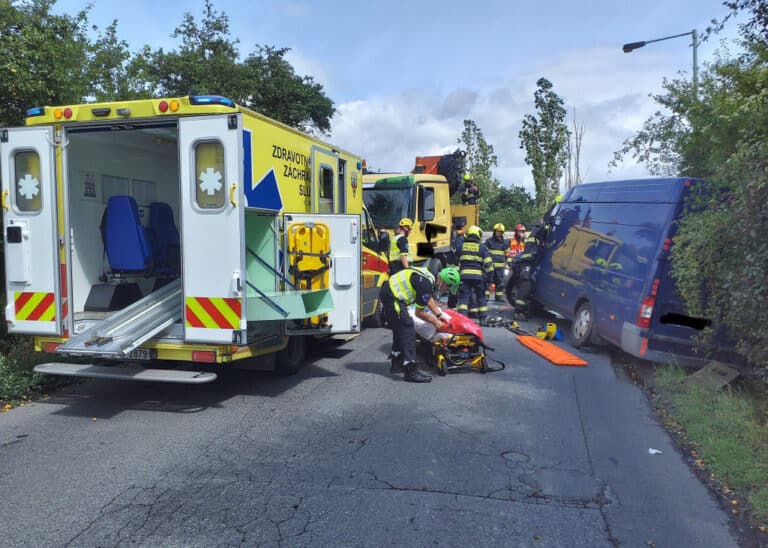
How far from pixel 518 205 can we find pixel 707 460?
32293 mm

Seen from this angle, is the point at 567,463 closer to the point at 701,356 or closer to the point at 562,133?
the point at 701,356

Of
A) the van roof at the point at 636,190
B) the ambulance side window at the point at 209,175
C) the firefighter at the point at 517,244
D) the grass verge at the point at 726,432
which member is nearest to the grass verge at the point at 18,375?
the ambulance side window at the point at 209,175

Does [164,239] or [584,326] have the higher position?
[164,239]

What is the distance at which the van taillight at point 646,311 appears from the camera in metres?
7.37

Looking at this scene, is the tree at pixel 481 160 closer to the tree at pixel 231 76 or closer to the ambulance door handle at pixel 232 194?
the tree at pixel 231 76

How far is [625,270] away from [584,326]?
1388 mm

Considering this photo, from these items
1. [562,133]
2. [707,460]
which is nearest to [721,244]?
[707,460]

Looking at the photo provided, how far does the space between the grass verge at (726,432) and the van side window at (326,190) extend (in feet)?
14.7

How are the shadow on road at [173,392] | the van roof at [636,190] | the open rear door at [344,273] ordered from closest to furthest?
the shadow on road at [173,392]
the open rear door at [344,273]
the van roof at [636,190]

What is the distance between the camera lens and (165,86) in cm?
2258

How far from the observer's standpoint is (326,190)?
7.90 m

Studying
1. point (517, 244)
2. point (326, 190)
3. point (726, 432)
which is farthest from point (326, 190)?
point (517, 244)

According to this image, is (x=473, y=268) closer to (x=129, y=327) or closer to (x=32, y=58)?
(x=129, y=327)

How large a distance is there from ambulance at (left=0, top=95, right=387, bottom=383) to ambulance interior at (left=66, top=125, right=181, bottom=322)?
0.06 feet
